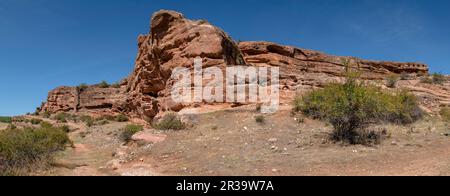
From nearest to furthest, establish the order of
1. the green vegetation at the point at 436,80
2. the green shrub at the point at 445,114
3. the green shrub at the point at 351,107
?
the green shrub at the point at 351,107, the green shrub at the point at 445,114, the green vegetation at the point at 436,80

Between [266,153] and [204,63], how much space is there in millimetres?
A: 7239

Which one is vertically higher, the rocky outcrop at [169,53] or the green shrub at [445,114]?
the rocky outcrop at [169,53]

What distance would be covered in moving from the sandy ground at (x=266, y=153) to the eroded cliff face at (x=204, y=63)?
12.1 ft

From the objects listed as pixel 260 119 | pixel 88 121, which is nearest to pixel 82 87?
pixel 88 121

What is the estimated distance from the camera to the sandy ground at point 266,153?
9.00 m

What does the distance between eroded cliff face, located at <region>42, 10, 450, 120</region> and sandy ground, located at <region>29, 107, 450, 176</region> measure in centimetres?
370

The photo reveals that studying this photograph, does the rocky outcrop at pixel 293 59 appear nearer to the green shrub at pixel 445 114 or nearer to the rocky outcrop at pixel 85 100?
the green shrub at pixel 445 114

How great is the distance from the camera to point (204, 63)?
16.9 meters

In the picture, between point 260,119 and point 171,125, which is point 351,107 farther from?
point 171,125

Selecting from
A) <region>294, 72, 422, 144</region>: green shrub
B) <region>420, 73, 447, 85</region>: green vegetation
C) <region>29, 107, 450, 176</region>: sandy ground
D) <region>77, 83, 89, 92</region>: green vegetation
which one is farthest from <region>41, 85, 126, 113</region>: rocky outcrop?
<region>420, 73, 447, 85</region>: green vegetation

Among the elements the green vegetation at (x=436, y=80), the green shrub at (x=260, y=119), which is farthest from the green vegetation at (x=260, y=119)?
the green vegetation at (x=436, y=80)

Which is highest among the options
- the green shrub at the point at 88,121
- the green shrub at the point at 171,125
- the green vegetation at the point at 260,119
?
the green vegetation at the point at 260,119

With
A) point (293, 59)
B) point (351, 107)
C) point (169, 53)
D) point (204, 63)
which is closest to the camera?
point (351, 107)
